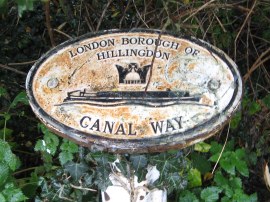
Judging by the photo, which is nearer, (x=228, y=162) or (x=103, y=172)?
(x=103, y=172)

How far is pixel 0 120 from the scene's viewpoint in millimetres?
3068

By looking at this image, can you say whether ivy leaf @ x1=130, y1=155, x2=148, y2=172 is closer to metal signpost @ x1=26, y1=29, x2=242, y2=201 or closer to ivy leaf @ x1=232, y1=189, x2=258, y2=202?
metal signpost @ x1=26, y1=29, x2=242, y2=201

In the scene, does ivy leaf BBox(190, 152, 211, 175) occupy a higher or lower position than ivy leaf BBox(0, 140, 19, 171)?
lower

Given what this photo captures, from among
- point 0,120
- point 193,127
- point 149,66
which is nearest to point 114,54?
point 149,66

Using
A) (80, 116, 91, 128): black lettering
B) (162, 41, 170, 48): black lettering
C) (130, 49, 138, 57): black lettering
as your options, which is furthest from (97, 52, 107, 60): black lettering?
(80, 116, 91, 128): black lettering

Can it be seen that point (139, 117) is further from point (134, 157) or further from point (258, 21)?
point (258, 21)

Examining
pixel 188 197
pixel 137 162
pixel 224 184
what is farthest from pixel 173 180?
pixel 224 184

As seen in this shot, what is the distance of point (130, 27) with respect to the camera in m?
3.15

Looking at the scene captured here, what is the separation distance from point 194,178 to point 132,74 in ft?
3.10

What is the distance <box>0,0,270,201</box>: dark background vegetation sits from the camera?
116 inches

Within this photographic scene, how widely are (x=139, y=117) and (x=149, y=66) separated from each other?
0.35m

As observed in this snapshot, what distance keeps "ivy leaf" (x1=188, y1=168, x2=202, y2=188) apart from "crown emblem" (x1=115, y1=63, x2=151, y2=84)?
0.90m

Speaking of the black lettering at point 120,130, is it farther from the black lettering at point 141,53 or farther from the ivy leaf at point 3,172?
the ivy leaf at point 3,172

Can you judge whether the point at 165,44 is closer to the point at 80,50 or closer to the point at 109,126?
the point at 80,50
